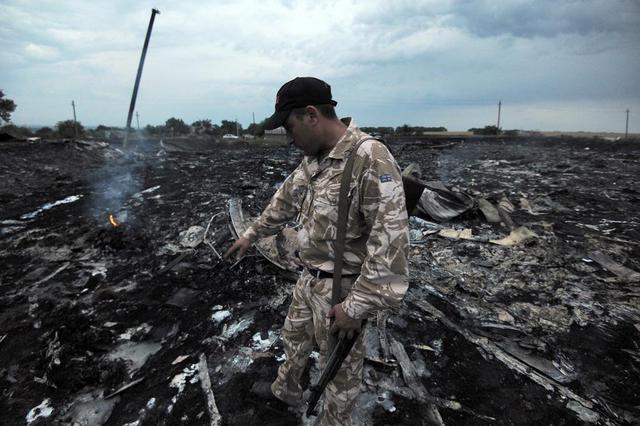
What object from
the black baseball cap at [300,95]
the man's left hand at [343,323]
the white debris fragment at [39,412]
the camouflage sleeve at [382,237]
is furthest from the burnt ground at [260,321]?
the black baseball cap at [300,95]

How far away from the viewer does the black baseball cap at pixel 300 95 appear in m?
1.46

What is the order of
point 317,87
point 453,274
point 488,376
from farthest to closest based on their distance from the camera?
point 453,274 < point 488,376 < point 317,87

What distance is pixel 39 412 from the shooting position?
7.61ft

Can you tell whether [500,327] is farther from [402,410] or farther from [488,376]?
[402,410]

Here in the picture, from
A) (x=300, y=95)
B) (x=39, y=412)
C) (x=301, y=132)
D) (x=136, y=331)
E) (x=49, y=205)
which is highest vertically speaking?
(x=300, y=95)

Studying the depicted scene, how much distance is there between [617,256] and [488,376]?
133 inches

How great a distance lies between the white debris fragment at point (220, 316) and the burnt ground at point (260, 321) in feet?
0.06

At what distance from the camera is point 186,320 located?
330 cm

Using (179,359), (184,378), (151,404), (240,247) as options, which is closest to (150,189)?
(179,359)

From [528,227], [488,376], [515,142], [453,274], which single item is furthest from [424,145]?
[488,376]

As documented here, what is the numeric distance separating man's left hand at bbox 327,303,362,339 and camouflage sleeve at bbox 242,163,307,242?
71cm

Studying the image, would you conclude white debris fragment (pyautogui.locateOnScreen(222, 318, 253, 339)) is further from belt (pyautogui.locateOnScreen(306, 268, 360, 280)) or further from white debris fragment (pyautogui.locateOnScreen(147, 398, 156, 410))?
belt (pyautogui.locateOnScreen(306, 268, 360, 280))

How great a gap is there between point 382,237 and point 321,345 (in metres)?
0.81

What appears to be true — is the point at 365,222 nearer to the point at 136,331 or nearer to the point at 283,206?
the point at 283,206
